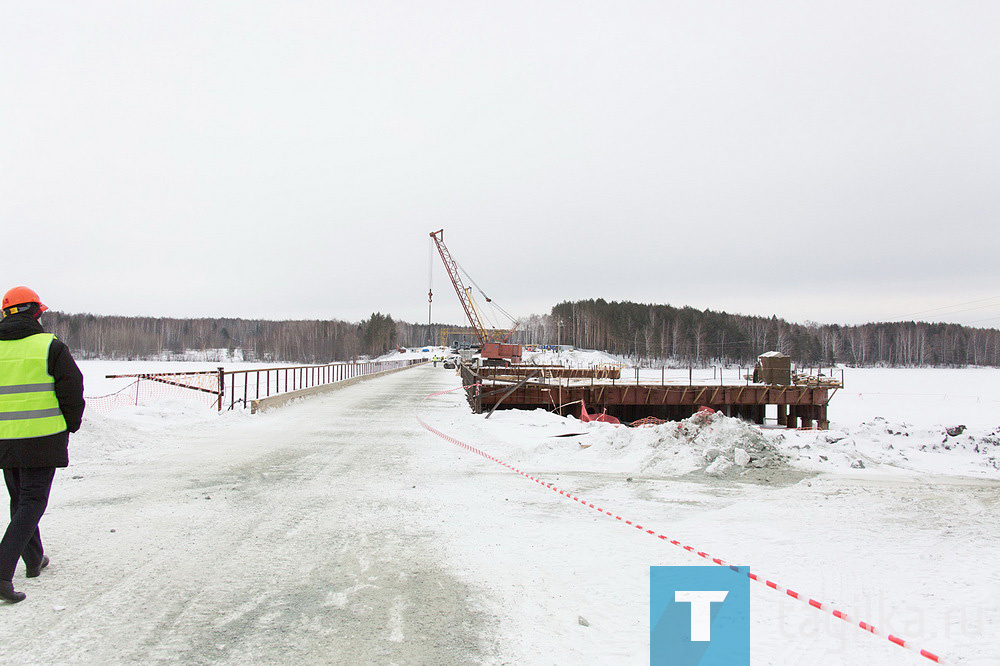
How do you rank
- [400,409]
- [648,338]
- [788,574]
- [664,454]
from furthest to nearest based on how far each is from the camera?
[648,338], [400,409], [664,454], [788,574]

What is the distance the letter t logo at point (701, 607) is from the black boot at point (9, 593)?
14.8 feet

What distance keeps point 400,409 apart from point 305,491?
43.9 feet

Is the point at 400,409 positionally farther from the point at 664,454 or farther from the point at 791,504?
the point at 791,504

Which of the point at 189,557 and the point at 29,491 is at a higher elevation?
the point at 29,491

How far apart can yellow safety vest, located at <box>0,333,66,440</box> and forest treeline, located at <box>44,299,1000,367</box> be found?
109 m

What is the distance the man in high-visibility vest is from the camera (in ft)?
13.6

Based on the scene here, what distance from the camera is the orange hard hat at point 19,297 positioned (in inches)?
169

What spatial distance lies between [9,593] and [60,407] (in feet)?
4.15

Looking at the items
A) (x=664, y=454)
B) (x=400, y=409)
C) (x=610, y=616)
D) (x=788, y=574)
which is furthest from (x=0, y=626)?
(x=400, y=409)

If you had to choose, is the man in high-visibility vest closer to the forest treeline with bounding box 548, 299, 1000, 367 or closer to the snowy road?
the snowy road

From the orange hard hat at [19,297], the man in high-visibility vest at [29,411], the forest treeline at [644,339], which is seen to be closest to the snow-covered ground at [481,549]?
the man in high-visibility vest at [29,411]

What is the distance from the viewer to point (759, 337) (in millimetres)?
137625

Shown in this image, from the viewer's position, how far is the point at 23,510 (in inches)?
162

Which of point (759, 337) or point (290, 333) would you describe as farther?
point (290, 333)
